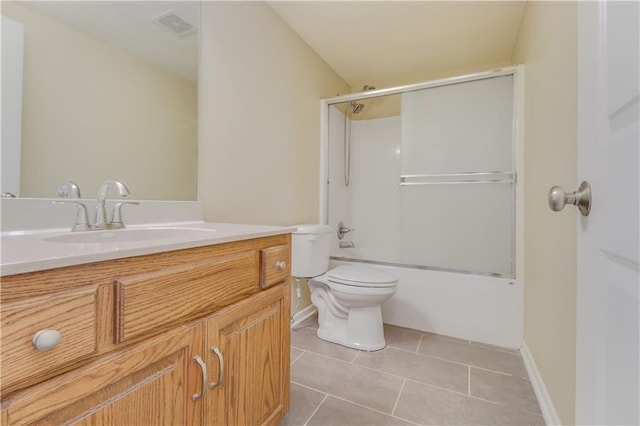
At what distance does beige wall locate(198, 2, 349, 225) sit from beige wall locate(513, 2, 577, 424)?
4.73 ft

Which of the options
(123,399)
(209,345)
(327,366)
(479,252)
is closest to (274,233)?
(209,345)

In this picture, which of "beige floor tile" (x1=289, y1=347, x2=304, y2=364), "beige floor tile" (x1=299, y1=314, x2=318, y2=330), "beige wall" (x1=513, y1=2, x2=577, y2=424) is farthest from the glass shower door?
"beige floor tile" (x1=289, y1=347, x2=304, y2=364)

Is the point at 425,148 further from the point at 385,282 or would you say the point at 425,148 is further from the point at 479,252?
the point at 385,282

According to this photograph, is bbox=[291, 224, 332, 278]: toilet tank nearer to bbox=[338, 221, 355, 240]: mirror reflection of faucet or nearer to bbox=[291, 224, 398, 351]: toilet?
bbox=[291, 224, 398, 351]: toilet

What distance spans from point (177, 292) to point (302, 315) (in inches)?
64.7

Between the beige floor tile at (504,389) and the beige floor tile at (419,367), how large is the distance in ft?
0.17

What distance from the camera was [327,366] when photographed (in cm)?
160

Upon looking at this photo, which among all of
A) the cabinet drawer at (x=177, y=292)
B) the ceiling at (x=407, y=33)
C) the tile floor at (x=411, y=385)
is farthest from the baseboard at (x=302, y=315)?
the ceiling at (x=407, y=33)

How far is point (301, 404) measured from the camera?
129 centimetres

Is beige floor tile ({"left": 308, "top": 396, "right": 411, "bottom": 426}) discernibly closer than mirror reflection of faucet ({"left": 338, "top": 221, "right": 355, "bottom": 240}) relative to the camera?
Yes

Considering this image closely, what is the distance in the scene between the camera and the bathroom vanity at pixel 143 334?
17.5 inches

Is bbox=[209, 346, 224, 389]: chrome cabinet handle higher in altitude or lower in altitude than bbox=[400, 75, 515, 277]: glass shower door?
lower

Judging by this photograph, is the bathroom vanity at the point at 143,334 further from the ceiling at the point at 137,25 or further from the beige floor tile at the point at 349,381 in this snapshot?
the ceiling at the point at 137,25

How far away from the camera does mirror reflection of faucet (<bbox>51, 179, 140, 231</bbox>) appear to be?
92cm
